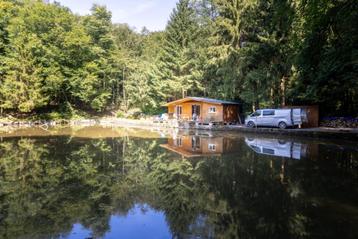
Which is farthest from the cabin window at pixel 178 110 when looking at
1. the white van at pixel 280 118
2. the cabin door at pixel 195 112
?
the white van at pixel 280 118

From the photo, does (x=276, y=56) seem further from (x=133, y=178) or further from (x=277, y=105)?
(x=133, y=178)

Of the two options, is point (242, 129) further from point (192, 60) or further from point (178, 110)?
point (192, 60)

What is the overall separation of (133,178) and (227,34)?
20.5 metres

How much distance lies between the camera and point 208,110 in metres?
26.5

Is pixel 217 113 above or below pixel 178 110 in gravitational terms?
below

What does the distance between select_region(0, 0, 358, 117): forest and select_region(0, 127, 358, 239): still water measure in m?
6.25

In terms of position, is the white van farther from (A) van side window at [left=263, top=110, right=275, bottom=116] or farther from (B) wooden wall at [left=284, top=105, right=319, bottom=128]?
(B) wooden wall at [left=284, top=105, right=319, bottom=128]

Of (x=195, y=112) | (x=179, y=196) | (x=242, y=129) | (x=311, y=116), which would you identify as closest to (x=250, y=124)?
(x=242, y=129)

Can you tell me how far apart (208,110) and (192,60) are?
9.40 m

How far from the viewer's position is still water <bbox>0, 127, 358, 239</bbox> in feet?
15.2

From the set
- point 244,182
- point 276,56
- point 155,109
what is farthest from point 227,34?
point 244,182

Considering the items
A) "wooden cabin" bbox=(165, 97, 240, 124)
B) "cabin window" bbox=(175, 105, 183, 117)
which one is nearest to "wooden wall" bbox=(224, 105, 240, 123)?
"wooden cabin" bbox=(165, 97, 240, 124)

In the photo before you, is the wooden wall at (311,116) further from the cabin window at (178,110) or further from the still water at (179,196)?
the cabin window at (178,110)

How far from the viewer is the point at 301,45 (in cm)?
1431
